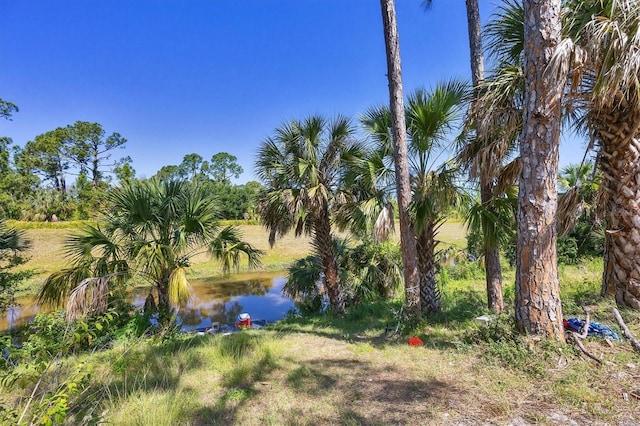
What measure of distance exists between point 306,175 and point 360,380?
15.5ft

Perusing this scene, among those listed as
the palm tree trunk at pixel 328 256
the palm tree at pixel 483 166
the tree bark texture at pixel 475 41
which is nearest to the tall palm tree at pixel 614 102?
the palm tree at pixel 483 166

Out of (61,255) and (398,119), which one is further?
(61,255)

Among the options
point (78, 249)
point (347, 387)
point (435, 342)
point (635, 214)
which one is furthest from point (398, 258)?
point (78, 249)

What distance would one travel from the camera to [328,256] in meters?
7.78

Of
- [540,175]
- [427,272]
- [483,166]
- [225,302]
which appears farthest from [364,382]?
[225,302]

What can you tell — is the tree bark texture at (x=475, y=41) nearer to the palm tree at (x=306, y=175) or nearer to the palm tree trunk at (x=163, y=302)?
the palm tree at (x=306, y=175)

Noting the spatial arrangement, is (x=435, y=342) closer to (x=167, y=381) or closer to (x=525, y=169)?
(x=525, y=169)

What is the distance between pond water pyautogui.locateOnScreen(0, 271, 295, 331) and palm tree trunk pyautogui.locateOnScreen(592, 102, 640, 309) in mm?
9346

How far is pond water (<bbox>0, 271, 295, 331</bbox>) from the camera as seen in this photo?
37.5 feet

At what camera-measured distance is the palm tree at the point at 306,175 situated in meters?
7.11

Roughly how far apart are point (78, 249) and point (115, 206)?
960mm

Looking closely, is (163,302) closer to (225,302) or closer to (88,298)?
(88,298)

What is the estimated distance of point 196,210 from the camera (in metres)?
5.97

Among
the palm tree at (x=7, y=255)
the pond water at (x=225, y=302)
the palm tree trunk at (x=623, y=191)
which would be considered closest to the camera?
the palm tree trunk at (x=623, y=191)
